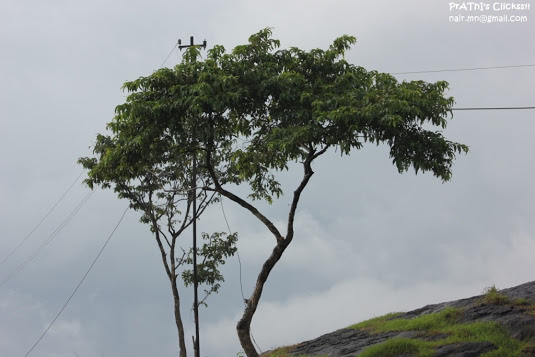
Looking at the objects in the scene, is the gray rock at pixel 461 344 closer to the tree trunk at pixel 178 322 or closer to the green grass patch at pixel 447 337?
the green grass patch at pixel 447 337

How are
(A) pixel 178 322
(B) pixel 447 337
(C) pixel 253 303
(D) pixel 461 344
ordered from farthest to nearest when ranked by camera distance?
(A) pixel 178 322, (B) pixel 447 337, (C) pixel 253 303, (D) pixel 461 344

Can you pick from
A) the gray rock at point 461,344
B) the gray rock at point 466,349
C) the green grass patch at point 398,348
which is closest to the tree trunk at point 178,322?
the gray rock at point 461,344

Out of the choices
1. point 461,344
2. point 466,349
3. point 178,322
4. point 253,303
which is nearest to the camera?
point 466,349

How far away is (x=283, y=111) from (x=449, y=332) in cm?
901

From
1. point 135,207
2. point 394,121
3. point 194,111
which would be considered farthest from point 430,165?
point 135,207

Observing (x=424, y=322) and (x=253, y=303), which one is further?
(x=424, y=322)

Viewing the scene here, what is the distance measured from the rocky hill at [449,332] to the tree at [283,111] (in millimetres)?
4916

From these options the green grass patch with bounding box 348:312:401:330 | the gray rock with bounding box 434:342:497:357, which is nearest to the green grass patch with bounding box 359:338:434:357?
the gray rock with bounding box 434:342:497:357

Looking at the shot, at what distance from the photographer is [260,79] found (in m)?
18.8

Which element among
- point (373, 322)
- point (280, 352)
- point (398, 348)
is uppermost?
point (373, 322)

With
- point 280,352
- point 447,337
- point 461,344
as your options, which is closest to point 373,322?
point 280,352

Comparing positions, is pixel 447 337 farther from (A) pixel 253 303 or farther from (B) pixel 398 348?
(A) pixel 253 303

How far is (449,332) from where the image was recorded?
20.6 meters

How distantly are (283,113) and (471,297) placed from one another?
11.3 m
